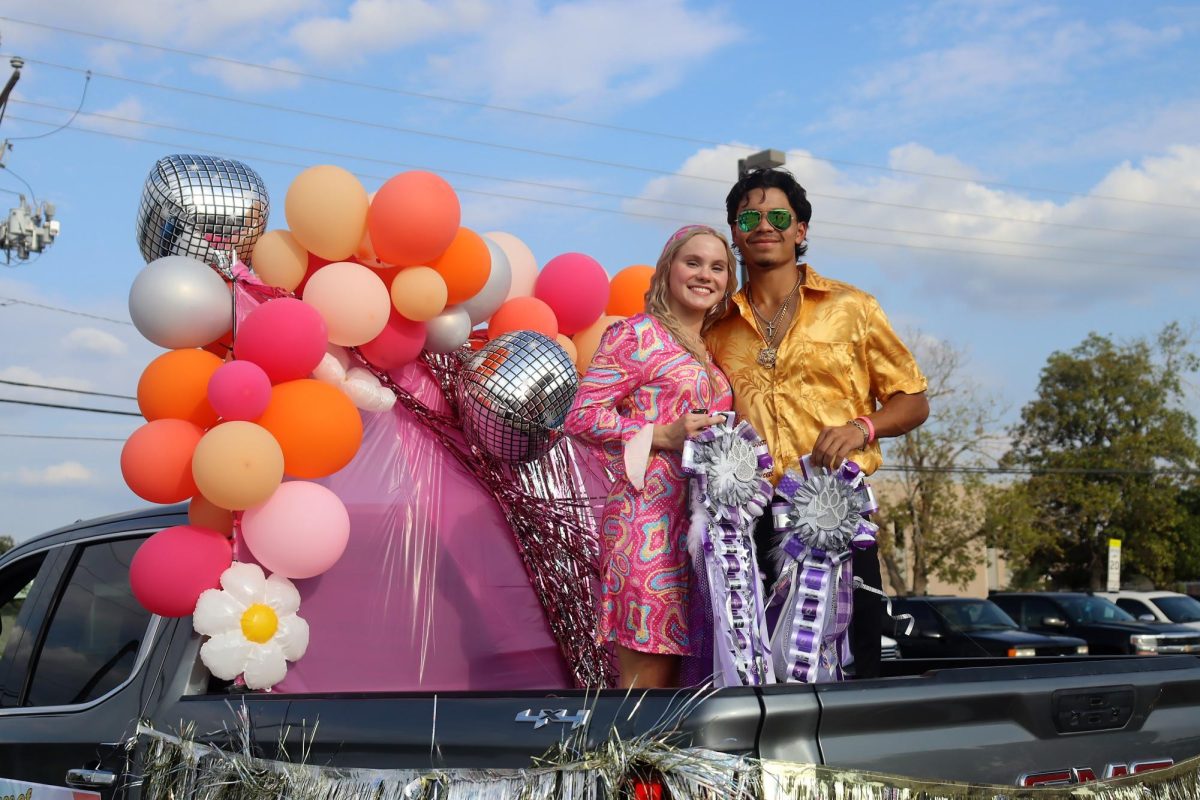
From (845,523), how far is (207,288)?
6.44 feet

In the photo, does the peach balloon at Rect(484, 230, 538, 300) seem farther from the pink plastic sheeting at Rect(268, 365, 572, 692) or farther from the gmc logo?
the gmc logo

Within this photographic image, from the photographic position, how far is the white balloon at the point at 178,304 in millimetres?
3328

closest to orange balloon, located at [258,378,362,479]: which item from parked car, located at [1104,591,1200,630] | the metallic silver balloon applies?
the metallic silver balloon

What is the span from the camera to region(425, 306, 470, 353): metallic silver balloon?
4008mm

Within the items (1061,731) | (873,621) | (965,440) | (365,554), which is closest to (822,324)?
(873,621)

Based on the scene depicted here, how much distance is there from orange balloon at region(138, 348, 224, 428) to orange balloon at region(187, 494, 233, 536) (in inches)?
9.3

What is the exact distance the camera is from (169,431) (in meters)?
3.16

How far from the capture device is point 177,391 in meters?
3.24

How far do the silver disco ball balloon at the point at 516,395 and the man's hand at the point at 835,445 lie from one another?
3.97 feet

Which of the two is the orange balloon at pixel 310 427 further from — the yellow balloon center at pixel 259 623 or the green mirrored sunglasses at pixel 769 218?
the green mirrored sunglasses at pixel 769 218

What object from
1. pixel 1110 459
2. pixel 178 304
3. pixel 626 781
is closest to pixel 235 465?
pixel 178 304

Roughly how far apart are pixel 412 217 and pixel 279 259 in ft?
1.64

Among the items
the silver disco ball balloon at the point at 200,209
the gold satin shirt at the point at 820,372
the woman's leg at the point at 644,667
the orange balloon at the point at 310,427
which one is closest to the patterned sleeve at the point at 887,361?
the gold satin shirt at the point at 820,372

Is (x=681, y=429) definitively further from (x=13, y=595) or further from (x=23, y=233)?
(x=23, y=233)
